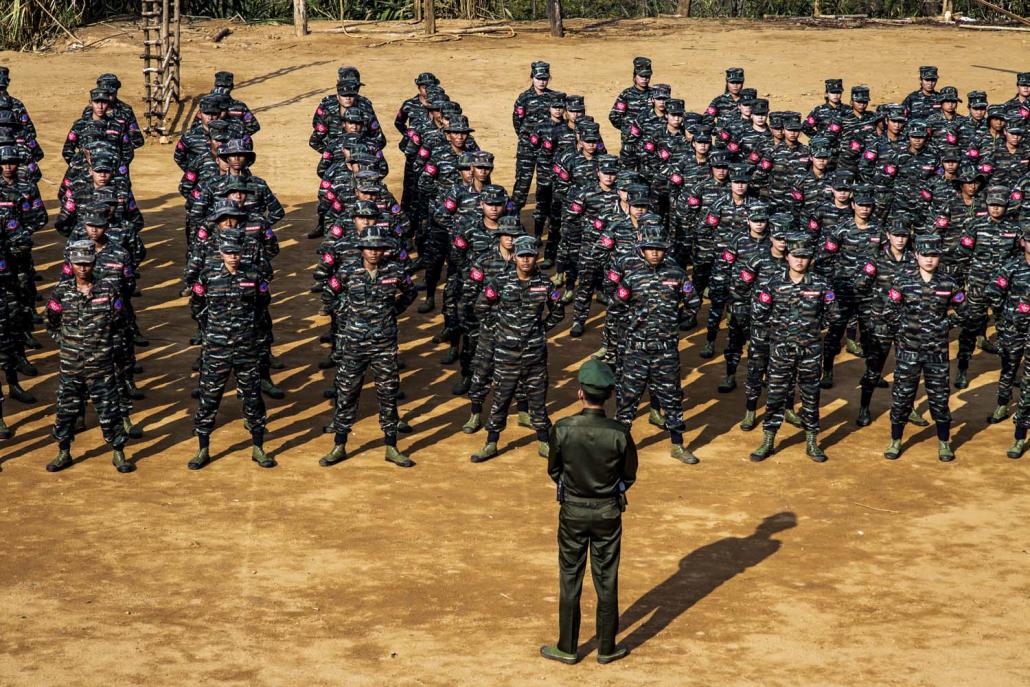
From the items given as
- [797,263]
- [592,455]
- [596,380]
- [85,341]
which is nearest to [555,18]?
[797,263]

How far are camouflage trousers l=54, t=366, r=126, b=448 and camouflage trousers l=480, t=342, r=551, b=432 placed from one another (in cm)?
328

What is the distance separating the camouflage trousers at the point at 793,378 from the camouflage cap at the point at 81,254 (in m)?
6.12

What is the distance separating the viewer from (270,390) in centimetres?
1492

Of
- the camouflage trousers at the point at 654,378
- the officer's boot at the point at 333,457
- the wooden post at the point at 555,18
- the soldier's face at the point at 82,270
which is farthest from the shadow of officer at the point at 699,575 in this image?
the wooden post at the point at 555,18

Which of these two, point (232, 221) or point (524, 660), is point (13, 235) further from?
point (524, 660)

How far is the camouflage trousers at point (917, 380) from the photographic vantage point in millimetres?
13453

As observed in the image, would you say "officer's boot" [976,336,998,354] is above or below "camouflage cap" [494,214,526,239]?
below

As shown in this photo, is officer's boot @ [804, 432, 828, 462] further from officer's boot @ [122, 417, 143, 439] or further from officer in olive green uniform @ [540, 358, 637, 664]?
officer's boot @ [122, 417, 143, 439]

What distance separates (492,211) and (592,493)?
553 centimetres

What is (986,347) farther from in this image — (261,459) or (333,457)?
(261,459)

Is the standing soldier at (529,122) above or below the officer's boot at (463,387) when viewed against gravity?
above

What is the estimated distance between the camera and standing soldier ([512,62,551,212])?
754 inches

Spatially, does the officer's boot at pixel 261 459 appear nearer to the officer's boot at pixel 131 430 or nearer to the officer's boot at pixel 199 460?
the officer's boot at pixel 199 460

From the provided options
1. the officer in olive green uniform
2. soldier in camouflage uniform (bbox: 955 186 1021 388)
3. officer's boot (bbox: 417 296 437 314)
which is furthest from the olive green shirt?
officer's boot (bbox: 417 296 437 314)
